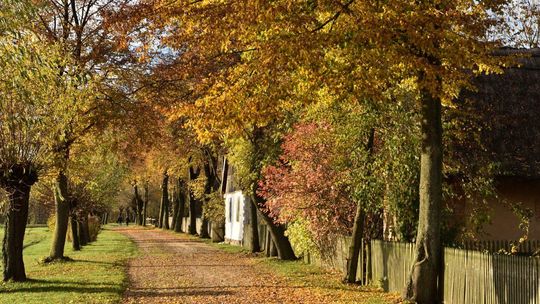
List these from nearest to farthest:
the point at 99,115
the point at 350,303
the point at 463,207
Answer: the point at 350,303 → the point at 463,207 → the point at 99,115

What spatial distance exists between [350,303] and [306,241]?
6.60m

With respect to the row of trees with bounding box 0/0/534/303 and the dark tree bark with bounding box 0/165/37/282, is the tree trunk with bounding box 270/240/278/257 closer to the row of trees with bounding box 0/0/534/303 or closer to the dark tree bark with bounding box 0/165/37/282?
the row of trees with bounding box 0/0/534/303

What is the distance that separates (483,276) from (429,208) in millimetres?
1771

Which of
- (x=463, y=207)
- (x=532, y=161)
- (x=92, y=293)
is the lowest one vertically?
(x=92, y=293)

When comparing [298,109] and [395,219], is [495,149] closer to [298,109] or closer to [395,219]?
[395,219]

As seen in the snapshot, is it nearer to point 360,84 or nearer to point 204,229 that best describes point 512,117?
point 360,84

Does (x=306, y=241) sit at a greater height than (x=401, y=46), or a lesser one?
lesser

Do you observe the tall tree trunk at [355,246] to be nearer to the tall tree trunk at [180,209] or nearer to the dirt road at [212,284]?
the dirt road at [212,284]

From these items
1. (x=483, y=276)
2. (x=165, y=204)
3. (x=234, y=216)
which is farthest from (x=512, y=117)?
(x=165, y=204)

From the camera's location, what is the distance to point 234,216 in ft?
132

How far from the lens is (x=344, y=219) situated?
18562mm

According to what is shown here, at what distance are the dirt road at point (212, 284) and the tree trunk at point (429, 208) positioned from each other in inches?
72.3

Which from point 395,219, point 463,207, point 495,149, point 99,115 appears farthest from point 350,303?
point 99,115

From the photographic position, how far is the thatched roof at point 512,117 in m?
18.3
